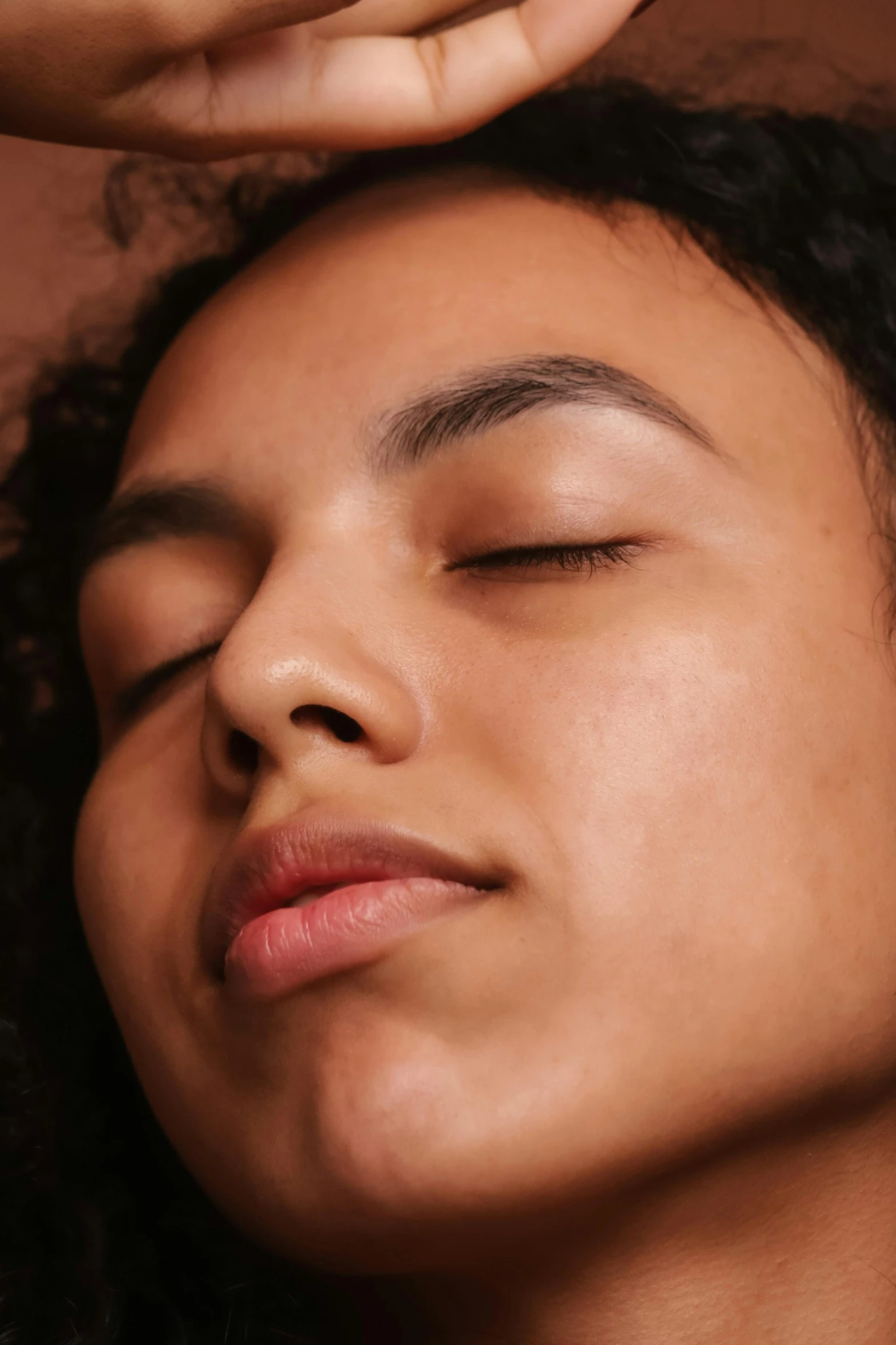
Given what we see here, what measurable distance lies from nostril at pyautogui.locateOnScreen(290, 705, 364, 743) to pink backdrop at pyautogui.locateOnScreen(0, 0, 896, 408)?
982mm

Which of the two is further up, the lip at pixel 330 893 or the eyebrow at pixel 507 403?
the eyebrow at pixel 507 403

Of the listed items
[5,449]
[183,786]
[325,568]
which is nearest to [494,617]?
[325,568]

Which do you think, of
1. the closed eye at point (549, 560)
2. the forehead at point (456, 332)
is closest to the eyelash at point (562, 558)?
the closed eye at point (549, 560)

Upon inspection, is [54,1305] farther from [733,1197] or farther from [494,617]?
[494,617]

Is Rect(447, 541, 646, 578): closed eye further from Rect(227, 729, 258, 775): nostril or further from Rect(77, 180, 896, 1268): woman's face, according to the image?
Rect(227, 729, 258, 775): nostril

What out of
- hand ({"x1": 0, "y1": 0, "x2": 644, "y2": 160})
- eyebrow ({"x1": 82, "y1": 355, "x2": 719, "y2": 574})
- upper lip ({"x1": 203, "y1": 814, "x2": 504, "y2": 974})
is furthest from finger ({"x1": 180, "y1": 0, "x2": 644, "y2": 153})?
upper lip ({"x1": 203, "y1": 814, "x2": 504, "y2": 974})

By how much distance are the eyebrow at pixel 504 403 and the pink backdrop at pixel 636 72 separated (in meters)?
0.71

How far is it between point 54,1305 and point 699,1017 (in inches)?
26.9

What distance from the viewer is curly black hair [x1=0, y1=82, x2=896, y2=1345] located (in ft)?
3.80

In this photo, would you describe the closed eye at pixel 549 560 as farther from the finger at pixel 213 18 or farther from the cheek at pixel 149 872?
the finger at pixel 213 18

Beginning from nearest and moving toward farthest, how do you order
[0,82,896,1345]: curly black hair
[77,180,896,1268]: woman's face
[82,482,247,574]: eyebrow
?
[77,180,896,1268]: woman's face → [82,482,247,574]: eyebrow → [0,82,896,1345]: curly black hair

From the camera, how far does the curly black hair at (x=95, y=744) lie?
3.80 feet

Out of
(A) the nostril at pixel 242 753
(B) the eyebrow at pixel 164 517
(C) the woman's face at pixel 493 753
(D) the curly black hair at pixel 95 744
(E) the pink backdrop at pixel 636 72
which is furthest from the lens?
(E) the pink backdrop at pixel 636 72

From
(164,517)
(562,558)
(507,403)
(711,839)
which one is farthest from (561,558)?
(164,517)
